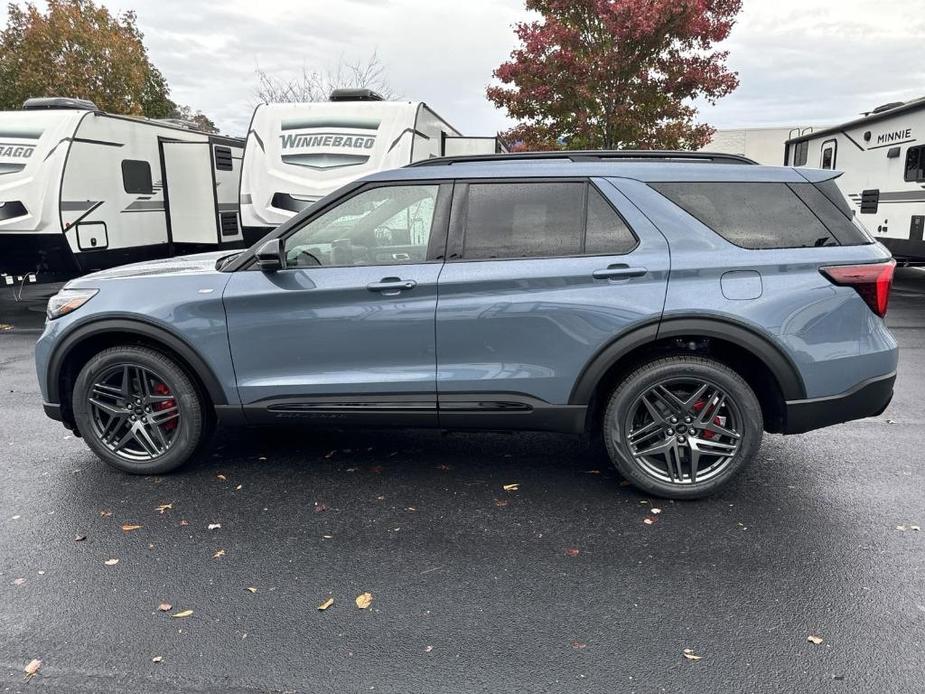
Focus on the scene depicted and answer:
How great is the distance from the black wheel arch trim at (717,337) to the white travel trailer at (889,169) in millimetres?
6840

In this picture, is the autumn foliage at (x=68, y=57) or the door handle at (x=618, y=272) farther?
the autumn foliage at (x=68, y=57)

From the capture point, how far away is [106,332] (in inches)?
161

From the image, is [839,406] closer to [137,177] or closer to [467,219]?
[467,219]

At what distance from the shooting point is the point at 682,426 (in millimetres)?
3770

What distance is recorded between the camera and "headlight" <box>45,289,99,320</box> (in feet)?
13.6

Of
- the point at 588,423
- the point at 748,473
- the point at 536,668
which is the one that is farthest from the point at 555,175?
the point at 536,668

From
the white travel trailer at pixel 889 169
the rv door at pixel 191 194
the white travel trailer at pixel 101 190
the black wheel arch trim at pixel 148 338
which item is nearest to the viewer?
the black wheel arch trim at pixel 148 338

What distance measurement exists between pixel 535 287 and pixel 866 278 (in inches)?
64.1

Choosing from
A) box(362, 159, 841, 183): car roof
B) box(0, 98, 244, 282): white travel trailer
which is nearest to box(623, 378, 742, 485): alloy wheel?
box(362, 159, 841, 183): car roof

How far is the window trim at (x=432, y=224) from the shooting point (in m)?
3.83

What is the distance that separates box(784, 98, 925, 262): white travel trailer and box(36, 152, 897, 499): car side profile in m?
6.67

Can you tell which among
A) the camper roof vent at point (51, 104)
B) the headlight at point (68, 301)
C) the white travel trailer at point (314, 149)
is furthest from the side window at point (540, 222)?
the camper roof vent at point (51, 104)

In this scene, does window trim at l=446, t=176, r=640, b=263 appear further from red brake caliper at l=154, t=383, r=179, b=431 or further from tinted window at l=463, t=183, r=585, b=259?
red brake caliper at l=154, t=383, r=179, b=431

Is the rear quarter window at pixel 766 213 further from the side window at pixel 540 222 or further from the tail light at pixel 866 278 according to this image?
the side window at pixel 540 222
